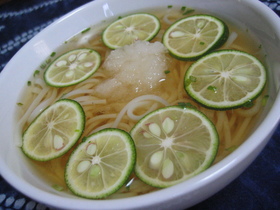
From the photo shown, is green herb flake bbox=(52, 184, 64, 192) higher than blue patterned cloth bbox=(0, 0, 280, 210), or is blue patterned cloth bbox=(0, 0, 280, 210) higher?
green herb flake bbox=(52, 184, 64, 192)

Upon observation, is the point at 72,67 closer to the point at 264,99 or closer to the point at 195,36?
the point at 195,36

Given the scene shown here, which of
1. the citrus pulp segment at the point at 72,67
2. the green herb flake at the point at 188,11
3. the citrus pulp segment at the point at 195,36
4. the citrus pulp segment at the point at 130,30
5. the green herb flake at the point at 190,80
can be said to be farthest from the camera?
the green herb flake at the point at 188,11

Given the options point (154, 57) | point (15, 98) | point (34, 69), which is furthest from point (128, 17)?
point (15, 98)

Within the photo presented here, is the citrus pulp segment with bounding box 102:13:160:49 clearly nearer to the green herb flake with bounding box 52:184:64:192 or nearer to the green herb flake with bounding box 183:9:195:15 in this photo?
the green herb flake with bounding box 183:9:195:15

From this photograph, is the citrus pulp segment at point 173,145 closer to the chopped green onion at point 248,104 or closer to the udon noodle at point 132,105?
the udon noodle at point 132,105

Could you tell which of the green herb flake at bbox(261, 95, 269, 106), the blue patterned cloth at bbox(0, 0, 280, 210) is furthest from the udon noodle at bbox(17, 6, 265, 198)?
the blue patterned cloth at bbox(0, 0, 280, 210)

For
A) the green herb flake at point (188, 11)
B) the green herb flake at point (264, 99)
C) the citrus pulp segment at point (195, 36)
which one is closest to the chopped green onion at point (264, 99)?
the green herb flake at point (264, 99)
